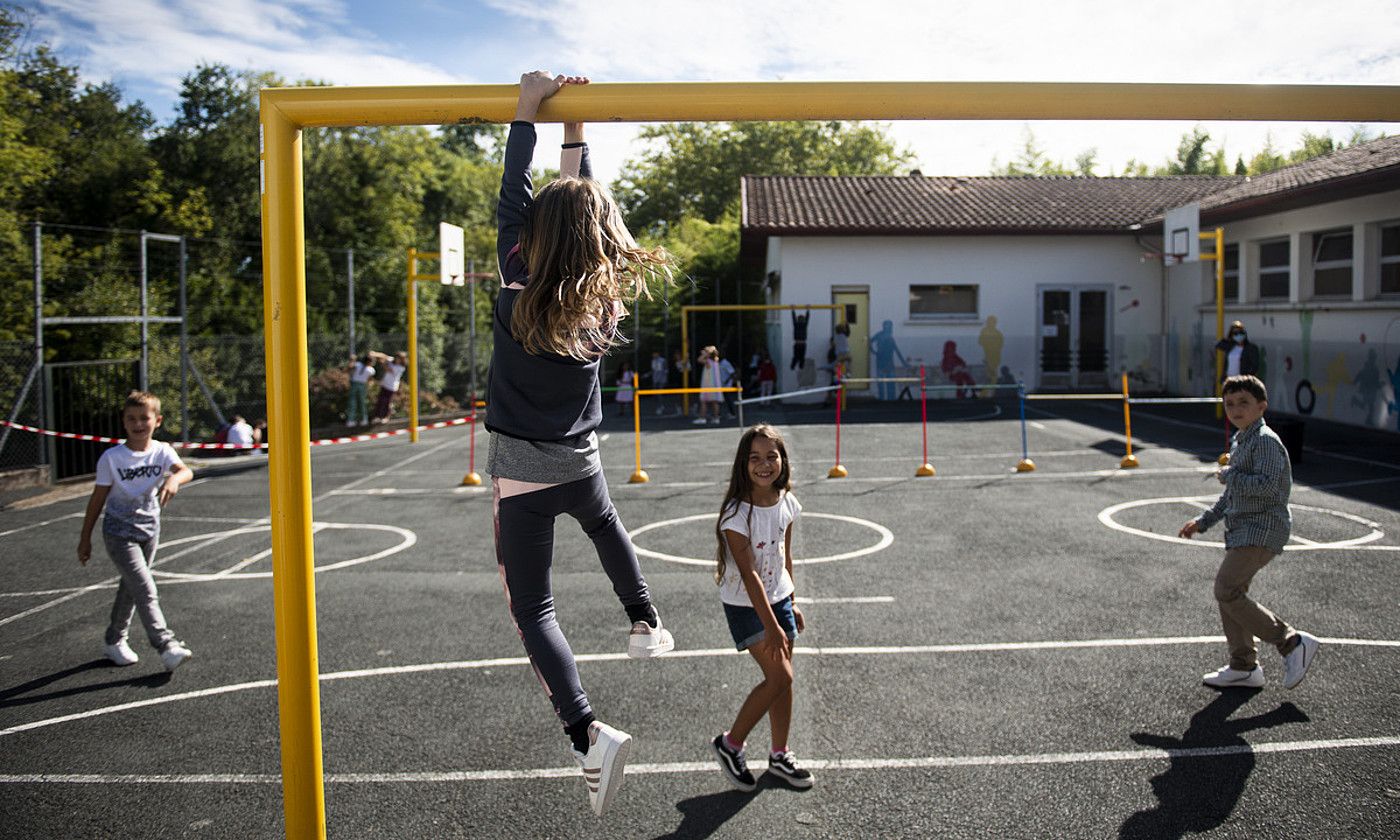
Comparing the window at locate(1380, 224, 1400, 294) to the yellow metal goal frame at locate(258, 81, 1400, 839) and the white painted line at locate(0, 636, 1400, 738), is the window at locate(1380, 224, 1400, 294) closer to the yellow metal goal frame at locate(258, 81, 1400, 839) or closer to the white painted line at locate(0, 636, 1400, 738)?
the white painted line at locate(0, 636, 1400, 738)

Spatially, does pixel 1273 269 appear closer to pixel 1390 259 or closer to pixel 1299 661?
pixel 1390 259

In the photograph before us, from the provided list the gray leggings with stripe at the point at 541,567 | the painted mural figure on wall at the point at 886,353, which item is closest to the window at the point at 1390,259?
the painted mural figure on wall at the point at 886,353

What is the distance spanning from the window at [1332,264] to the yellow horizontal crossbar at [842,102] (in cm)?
2112

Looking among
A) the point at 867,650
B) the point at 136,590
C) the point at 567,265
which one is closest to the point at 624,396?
the point at 136,590

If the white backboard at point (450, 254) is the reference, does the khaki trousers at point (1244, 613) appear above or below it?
below

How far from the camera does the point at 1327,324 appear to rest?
862 inches

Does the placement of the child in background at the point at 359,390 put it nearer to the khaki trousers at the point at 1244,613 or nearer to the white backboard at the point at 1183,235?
the white backboard at the point at 1183,235

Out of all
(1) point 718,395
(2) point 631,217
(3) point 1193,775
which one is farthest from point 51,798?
(2) point 631,217

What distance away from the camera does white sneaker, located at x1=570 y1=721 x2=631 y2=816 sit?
3369 millimetres

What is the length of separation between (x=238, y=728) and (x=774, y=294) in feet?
92.8

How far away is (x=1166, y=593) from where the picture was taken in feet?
28.8

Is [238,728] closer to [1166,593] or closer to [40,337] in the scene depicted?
[1166,593]

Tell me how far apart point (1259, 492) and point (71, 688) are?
294 inches

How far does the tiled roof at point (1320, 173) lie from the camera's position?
19328 mm
